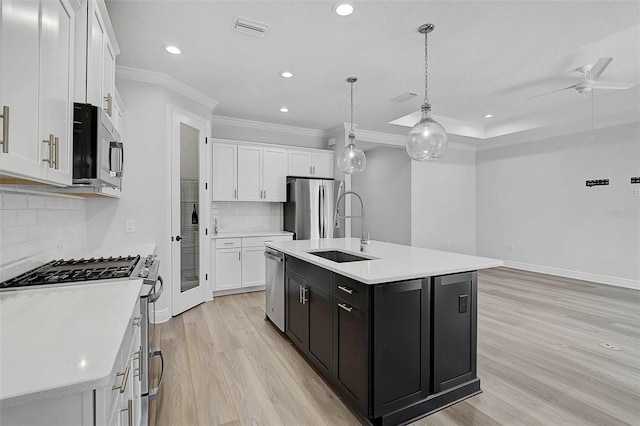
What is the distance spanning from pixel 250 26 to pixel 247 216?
3154 mm

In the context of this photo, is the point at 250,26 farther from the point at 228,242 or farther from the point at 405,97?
the point at 228,242

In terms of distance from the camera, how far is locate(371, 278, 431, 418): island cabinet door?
1.78m

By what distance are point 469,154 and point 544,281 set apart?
314cm

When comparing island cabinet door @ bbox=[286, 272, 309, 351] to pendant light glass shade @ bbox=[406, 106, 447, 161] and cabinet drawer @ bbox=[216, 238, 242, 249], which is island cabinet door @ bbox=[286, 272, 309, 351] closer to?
pendant light glass shade @ bbox=[406, 106, 447, 161]

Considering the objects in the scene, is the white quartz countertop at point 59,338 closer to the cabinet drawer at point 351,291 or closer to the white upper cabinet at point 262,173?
the cabinet drawer at point 351,291

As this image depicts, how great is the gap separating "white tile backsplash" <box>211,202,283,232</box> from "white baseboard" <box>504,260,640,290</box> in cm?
507

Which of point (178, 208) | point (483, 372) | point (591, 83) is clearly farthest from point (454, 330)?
point (591, 83)

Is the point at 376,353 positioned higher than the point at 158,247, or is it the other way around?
the point at 158,247

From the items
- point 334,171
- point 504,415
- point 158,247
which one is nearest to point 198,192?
point 158,247

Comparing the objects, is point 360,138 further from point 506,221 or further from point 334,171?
point 506,221

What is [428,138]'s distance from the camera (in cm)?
246

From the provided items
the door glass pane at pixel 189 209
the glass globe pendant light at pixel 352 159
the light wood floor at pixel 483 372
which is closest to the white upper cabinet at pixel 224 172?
the door glass pane at pixel 189 209

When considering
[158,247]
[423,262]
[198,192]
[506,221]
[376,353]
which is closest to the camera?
[376,353]

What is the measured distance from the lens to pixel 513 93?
421 centimetres
